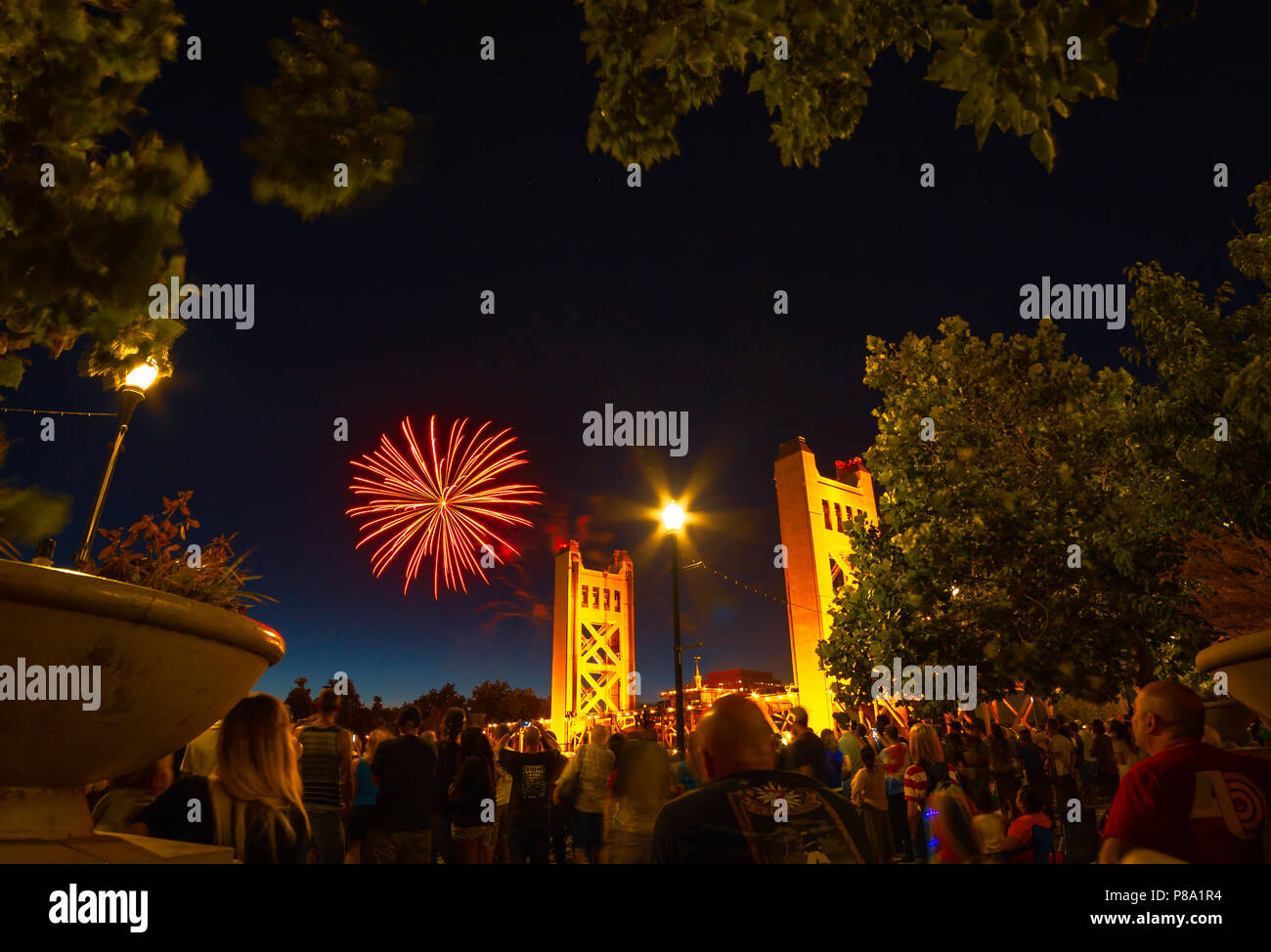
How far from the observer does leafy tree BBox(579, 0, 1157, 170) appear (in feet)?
9.77

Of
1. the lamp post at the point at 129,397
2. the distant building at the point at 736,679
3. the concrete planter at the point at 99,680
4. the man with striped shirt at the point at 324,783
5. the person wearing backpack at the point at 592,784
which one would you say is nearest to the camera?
the concrete planter at the point at 99,680

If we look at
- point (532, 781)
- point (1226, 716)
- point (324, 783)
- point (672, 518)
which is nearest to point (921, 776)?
point (1226, 716)

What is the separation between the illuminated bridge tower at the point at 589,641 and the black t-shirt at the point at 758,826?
2548 cm

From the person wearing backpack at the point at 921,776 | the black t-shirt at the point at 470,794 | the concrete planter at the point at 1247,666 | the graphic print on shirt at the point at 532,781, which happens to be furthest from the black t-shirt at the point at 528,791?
the concrete planter at the point at 1247,666

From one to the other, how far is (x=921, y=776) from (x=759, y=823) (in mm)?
8520

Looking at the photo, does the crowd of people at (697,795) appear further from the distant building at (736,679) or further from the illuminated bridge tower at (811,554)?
the distant building at (736,679)

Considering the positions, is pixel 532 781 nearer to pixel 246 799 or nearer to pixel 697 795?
pixel 246 799

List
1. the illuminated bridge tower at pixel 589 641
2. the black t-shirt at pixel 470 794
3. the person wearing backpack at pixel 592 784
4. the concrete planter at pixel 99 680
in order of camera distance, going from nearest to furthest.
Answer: the concrete planter at pixel 99 680 → the black t-shirt at pixel 470 794 → the person wearing backpack at pixel 592 784 → the illuminated bridge tower at pixel 589 641

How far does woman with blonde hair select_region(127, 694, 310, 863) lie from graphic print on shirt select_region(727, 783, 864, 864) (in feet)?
→ 6.54

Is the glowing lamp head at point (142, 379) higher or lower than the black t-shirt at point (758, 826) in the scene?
higher

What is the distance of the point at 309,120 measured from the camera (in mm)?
3783

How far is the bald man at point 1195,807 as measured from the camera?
2.86 meters
